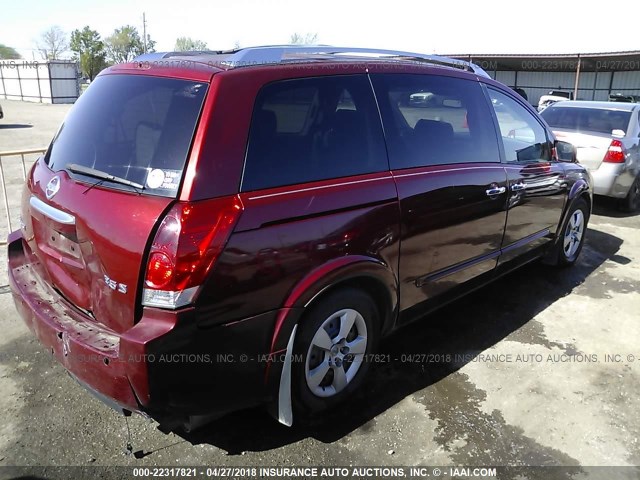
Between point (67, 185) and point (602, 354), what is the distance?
3.66 metres

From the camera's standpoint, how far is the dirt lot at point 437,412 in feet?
8.61

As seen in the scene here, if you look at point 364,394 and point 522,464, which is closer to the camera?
point 522,464

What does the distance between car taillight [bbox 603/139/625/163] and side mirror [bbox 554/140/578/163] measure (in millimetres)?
2930

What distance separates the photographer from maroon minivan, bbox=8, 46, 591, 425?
2152 millimetres

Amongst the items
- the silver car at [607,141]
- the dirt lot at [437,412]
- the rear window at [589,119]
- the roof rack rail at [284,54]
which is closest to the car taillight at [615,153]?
the silver car at [607,141]

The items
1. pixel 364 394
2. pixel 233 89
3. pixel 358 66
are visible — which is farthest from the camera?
pixel 364 394

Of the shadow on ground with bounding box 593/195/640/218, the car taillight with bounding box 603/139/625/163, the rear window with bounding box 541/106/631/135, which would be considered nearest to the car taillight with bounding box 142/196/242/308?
the car taillight with bounding box 603/139/625/163

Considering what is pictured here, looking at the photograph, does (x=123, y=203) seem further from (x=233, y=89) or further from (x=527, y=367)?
(x=527, y=367)

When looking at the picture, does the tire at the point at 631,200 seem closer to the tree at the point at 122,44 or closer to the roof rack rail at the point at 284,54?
the roof rack rail at the point at 284,54

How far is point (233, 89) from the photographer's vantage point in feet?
7.55

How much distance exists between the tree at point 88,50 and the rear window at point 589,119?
5511 centimetres

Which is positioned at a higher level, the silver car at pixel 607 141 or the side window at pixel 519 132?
the side window at pixel 519 132

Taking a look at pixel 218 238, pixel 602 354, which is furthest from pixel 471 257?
pixel 218 238

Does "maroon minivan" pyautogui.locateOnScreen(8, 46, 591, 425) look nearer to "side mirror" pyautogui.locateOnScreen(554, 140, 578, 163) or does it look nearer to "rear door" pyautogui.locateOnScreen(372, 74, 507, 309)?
"rear door" pyautogui.locateOnScreen(372, 74, 507, 309)
